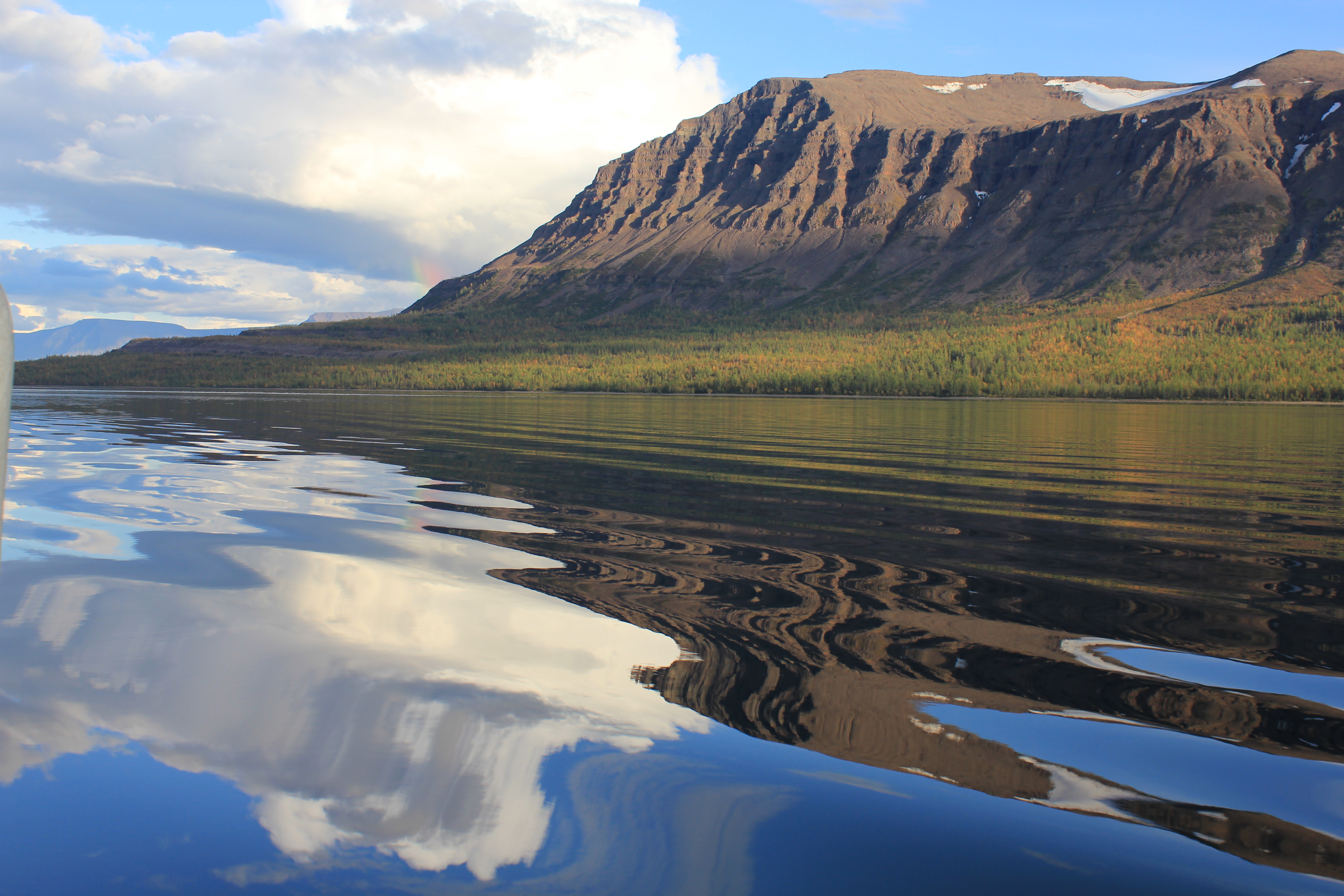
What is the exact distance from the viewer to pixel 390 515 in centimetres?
1434

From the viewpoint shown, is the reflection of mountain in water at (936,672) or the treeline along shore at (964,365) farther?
the treeline along shore at (964,365)

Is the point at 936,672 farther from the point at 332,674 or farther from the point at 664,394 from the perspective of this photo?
the point at 664,394

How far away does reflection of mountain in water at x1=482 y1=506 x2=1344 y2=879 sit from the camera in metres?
5.07

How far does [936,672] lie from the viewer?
6.86 metres

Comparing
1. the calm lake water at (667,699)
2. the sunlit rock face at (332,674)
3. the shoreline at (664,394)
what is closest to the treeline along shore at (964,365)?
the shoreline at (664,394)

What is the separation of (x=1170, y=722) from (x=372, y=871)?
16.3 feet

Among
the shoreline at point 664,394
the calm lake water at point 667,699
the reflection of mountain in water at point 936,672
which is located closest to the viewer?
the calm lake water at point 667,699

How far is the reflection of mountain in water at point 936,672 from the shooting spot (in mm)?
5074

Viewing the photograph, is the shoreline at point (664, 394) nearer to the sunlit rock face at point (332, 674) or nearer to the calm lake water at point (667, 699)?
the calm lake water at point (667, 699)

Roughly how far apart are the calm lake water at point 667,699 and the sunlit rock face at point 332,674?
0.11 ft

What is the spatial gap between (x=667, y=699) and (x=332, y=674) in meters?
Answer: 2.61

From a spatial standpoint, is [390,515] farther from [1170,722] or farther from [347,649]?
[1170,722]

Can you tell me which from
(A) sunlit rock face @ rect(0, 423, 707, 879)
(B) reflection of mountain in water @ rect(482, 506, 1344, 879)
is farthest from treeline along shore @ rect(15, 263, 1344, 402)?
(B) reflection of mountain in water @ rect(482, 506, 1344, 879)

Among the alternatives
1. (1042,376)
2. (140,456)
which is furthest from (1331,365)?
(140,456)
